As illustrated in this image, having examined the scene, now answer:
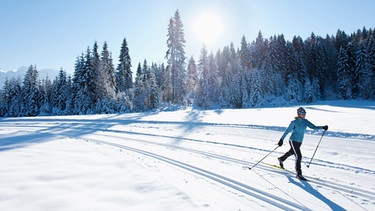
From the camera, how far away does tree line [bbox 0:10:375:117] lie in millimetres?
41719

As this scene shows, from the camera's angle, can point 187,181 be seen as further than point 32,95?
No

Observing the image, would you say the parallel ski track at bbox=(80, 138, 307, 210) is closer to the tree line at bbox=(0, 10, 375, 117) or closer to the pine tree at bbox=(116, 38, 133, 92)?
the tree line at bbox=(0, 10, 375, 117)

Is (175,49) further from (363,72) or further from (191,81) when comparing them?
(363,72)

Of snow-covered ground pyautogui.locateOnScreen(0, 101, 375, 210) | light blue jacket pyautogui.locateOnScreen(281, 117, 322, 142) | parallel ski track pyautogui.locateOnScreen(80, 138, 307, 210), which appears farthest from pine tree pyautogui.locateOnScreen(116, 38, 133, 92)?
light blue jacket pyautogui.locateOnScreen(281, 117, 322, 142)

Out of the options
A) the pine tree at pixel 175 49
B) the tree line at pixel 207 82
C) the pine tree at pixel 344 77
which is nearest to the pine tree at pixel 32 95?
the tree line at pixel 207 82

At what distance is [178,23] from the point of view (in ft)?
137

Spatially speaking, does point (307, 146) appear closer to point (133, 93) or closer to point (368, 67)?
point (133, 93)

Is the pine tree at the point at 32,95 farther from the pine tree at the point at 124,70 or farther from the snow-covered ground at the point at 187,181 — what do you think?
the snow-covered ground at the point at 187,181

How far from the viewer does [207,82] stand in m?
50.9

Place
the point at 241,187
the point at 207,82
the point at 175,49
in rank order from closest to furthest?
the point at 241,187, the point at 175,49, the point at 207,82

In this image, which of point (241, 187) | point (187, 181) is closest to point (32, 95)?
point (187, 181)

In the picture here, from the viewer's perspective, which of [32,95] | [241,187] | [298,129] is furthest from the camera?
[32,95]

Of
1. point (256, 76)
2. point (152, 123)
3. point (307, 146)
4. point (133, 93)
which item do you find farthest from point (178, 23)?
point (307, 146)

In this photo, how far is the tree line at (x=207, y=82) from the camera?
41719 millimetres
